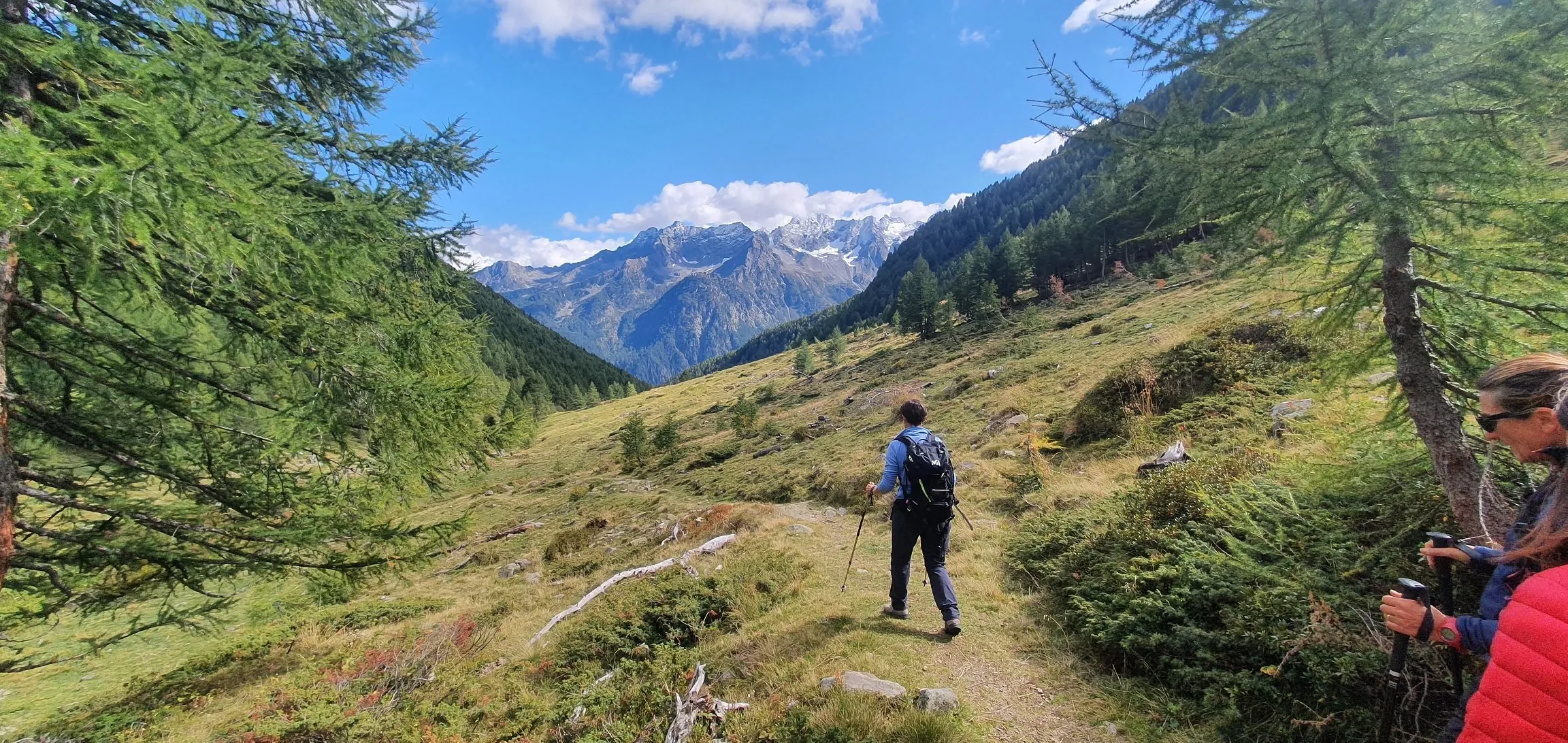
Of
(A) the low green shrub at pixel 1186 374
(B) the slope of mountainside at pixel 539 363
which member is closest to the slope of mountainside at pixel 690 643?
(A) the low green shrub at pixel 1186 374

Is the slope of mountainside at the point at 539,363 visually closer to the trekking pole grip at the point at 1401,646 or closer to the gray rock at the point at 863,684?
the gray rock at the point at 863,684

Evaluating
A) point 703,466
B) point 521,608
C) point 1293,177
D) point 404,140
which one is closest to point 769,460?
point 703,466

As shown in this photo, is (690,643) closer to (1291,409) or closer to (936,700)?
(936,700)

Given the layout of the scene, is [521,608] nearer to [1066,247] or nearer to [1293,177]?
[1293,177]

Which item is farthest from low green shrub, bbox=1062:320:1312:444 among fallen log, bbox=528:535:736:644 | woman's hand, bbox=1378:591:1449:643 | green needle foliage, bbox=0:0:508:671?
green needle foliage, bbox=0:0:508:671

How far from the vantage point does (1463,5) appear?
3.30 metres

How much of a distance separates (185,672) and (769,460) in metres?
19.9

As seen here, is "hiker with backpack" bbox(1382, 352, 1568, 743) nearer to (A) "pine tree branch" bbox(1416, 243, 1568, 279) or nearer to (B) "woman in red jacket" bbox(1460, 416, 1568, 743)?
(B) "woman in red jacket" bbox(1460, 416, 1568, 743)

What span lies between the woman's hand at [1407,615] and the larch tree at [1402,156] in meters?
0.98

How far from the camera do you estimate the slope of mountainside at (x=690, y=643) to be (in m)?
5.25

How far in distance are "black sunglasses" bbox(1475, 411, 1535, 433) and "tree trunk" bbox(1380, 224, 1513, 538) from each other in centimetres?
226

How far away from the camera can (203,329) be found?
4898 millimetres

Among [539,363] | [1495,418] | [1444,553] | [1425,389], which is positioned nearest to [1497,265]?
[1425,389]

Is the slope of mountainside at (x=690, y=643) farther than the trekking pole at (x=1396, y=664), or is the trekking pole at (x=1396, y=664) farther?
the slope of mountainside at (x=690, y=643)
